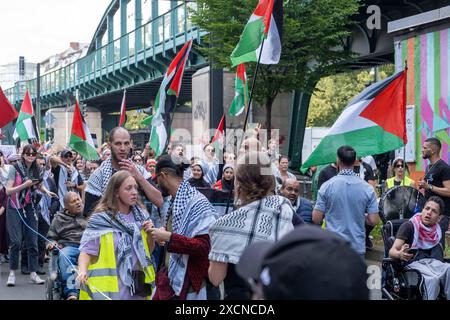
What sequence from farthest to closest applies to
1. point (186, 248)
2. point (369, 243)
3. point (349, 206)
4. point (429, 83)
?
1. point (429, 83)
2. point (369, 243)
3. point (349, 206)
4. point (186, 248)

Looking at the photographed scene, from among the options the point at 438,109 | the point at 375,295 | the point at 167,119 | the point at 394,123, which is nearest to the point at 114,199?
Answer: the point at 394,123

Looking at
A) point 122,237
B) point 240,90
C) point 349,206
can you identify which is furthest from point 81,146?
point 122,237

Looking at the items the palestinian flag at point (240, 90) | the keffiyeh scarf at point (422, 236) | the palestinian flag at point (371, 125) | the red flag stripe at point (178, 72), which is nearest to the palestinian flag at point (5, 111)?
the red flag stripe at point (178, 72)

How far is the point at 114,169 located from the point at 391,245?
10.2 feet

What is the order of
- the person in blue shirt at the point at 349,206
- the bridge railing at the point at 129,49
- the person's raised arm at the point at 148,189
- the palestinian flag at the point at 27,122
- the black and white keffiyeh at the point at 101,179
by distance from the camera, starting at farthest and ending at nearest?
the bridge railing at the point at 129,49, the palestinian flag at the point at 27,122, the person in blue shirt at the point at 349,206, the black and white keffiyeh at the point at 101,179, the person's raised arm at the point at 148,189

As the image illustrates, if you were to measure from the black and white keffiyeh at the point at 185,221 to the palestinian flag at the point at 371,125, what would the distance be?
9.07ft

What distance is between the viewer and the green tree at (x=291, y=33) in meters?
22.4

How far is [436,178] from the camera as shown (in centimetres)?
912

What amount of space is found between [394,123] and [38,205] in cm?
599

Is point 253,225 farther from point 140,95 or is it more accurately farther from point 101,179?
point 140,95

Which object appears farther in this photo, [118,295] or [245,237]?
[118,295]

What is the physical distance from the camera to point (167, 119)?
11.8 m

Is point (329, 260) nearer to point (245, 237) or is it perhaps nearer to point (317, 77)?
point (245, 237)

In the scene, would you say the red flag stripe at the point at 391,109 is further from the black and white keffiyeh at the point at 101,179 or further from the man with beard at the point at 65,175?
the man with beard at the point at 65,175
